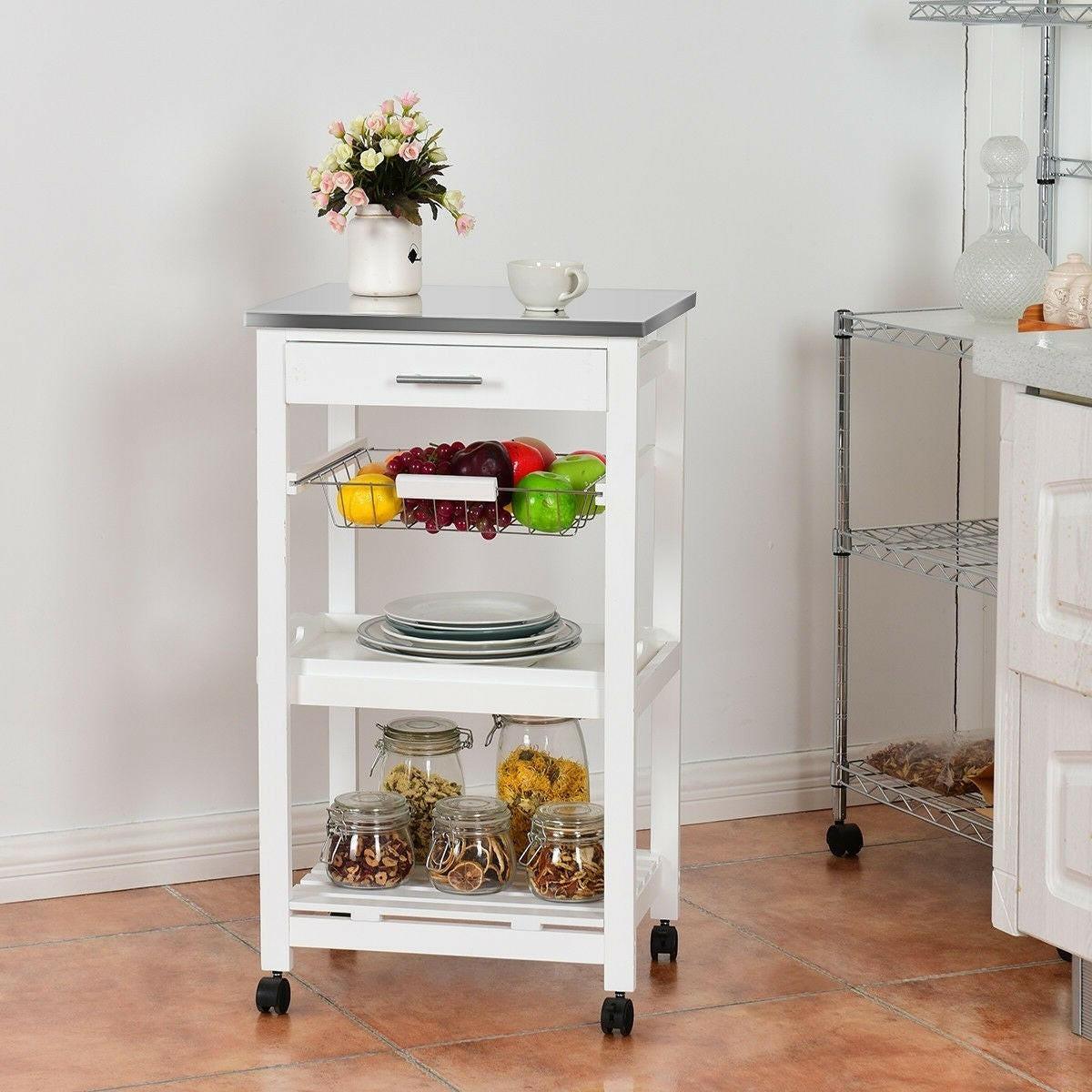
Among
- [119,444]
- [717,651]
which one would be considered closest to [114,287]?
[119,444]

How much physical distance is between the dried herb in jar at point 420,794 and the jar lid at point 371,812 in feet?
0.18

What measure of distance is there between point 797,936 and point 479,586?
0.80 m

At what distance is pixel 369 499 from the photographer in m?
2.34

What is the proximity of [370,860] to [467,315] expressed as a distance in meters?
0.74

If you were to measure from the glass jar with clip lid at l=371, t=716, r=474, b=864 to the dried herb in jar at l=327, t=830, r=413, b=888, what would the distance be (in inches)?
3.1

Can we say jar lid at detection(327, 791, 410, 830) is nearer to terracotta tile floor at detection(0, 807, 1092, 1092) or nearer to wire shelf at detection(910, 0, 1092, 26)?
terracotta tile floor at detection(0, 807, 1092, 1092)

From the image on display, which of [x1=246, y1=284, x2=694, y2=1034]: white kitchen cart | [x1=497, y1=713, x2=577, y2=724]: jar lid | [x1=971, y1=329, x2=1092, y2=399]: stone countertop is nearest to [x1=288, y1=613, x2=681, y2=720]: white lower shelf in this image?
[x1=246, y1=284, x2=694, y2=1034]: white kitchen cart

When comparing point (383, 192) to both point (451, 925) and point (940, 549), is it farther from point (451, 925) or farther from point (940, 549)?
point (940, 549)

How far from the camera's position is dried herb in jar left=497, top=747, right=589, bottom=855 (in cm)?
248

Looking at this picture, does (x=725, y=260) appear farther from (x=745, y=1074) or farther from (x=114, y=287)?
(x=745, y=1074)

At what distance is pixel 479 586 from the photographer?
121 inches

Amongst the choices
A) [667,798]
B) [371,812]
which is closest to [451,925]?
[371,812]

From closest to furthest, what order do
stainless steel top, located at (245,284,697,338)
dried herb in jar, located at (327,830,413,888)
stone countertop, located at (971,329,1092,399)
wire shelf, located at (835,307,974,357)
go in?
1. stone countertop, located at (971,329,1092,399)
2. stainless steel top, located at (245,284,697,338)
3. dried herb in jar, located at (327,830,413,888)
4. wire shelf, located at (835,307,974,357)

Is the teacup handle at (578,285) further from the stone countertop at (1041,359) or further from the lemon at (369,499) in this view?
the stone countertop at (1041,359)
